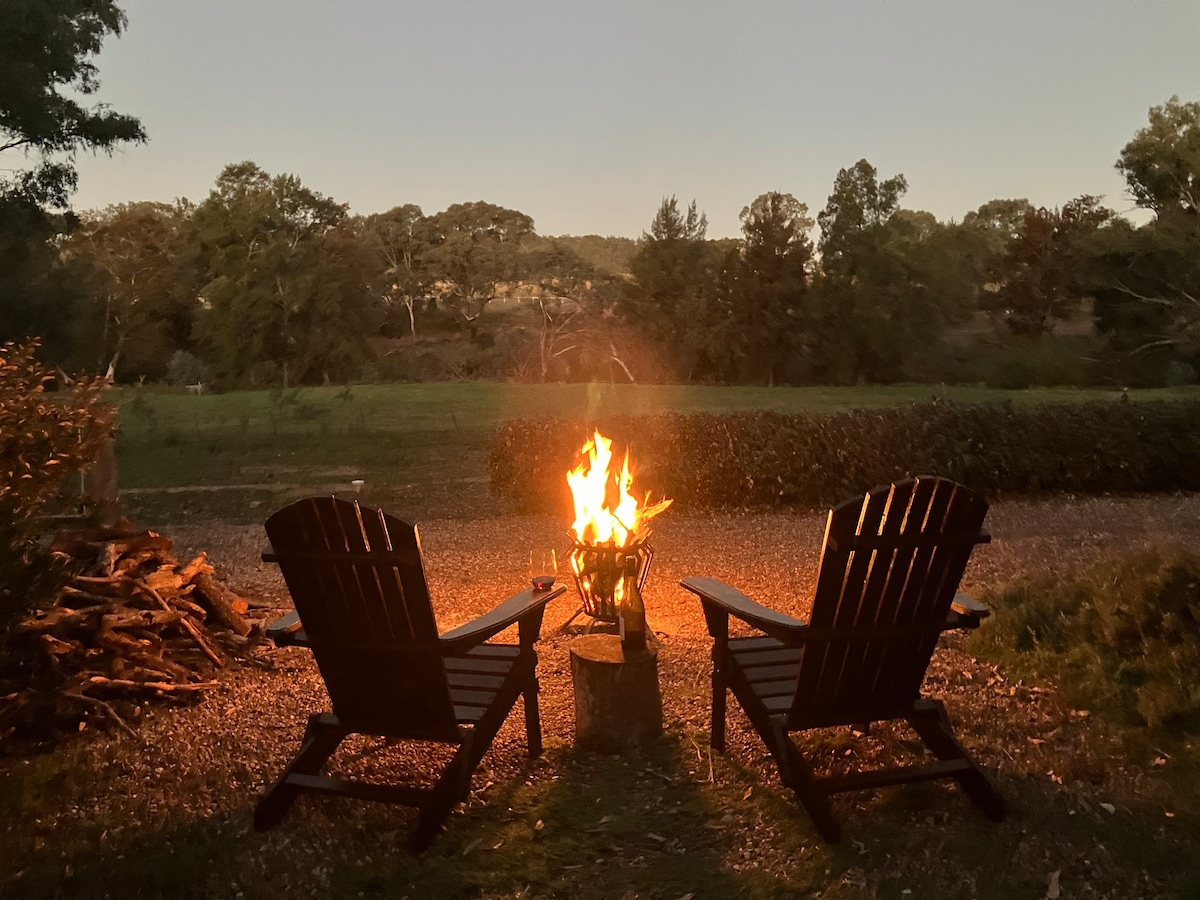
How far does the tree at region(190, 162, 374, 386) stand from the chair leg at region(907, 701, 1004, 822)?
986 inches

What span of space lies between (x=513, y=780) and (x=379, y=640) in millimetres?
808

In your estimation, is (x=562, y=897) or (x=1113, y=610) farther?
(x=1113, y=610)

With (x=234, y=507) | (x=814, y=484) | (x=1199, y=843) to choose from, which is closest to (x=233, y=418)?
(x=234, y=507)

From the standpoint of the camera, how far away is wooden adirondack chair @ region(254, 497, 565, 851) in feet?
8.11

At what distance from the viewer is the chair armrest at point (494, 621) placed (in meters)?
2.55

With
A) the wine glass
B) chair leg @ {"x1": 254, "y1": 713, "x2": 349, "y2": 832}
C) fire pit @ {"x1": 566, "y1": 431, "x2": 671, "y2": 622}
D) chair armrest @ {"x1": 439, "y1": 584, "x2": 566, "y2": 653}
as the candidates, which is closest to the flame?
fire pit @ {"x1": 566, "y1": 431, "x2": 671, "y2": 622}

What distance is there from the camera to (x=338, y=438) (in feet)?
45.4

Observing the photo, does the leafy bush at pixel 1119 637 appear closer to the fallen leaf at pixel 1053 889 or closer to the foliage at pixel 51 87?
the fallen leaf at pixel 1053 889

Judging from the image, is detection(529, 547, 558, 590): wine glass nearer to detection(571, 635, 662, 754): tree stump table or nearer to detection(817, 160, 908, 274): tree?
detection(571, 635, 662, 754): tree stump table

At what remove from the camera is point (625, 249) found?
3375 centimetres

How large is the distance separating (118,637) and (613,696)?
203 cm

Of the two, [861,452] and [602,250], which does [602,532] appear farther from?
[602,250]

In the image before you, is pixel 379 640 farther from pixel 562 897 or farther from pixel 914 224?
pixel 914 224

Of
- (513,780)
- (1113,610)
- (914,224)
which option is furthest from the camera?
(914,224)
